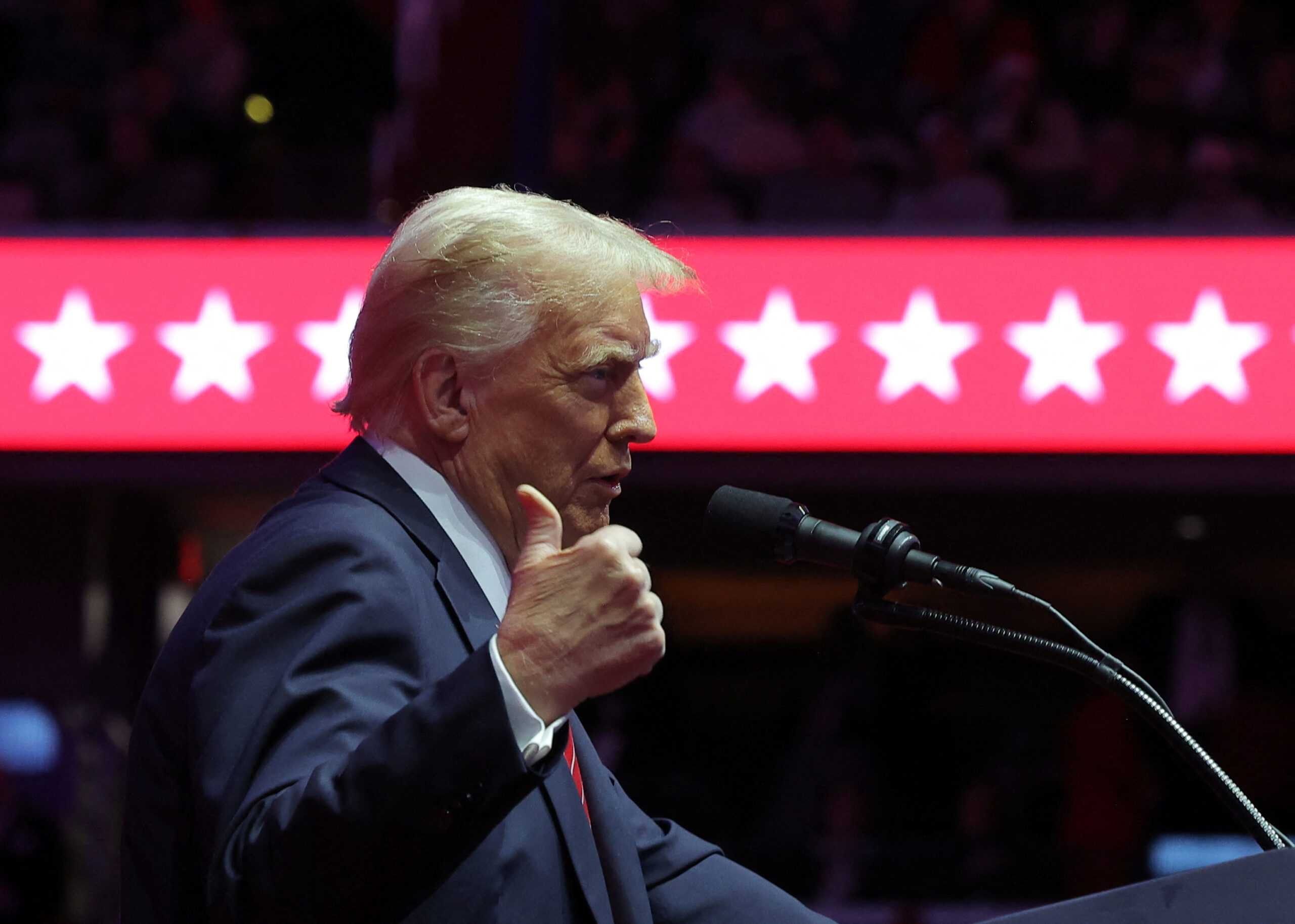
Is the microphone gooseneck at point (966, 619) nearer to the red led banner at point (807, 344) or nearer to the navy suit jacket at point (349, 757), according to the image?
the navy suit jacket at point (349, 757)

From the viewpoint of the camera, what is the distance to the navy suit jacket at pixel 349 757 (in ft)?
3.29

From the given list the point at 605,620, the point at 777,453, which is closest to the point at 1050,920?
the point at 605,620

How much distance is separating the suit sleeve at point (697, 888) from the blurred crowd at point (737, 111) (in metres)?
3.15

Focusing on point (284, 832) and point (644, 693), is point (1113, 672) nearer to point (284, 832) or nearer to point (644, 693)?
point (284, 832)

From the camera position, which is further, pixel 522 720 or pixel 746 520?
pixel 746 520

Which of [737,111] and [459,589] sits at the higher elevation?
[459,589]

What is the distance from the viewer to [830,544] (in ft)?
4.45

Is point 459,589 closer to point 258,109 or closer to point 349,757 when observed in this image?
point 349,757

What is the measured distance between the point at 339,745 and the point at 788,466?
310cm

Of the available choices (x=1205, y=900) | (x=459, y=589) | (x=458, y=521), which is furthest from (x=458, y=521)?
(x=1205, y=900)

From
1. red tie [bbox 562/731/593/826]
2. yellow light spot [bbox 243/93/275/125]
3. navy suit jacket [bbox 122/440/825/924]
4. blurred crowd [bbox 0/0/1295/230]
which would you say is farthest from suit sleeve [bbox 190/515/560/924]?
yellow light spot [bbox 243/93/275/125]

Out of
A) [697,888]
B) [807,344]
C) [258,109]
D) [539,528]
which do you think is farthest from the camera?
[258,109]

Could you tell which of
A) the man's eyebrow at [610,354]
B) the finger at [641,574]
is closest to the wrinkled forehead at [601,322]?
the man's eyebrow at [610,354]

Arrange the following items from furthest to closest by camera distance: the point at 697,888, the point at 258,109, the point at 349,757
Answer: the point at 258,109, the point at 697,888, the point at 349,757
